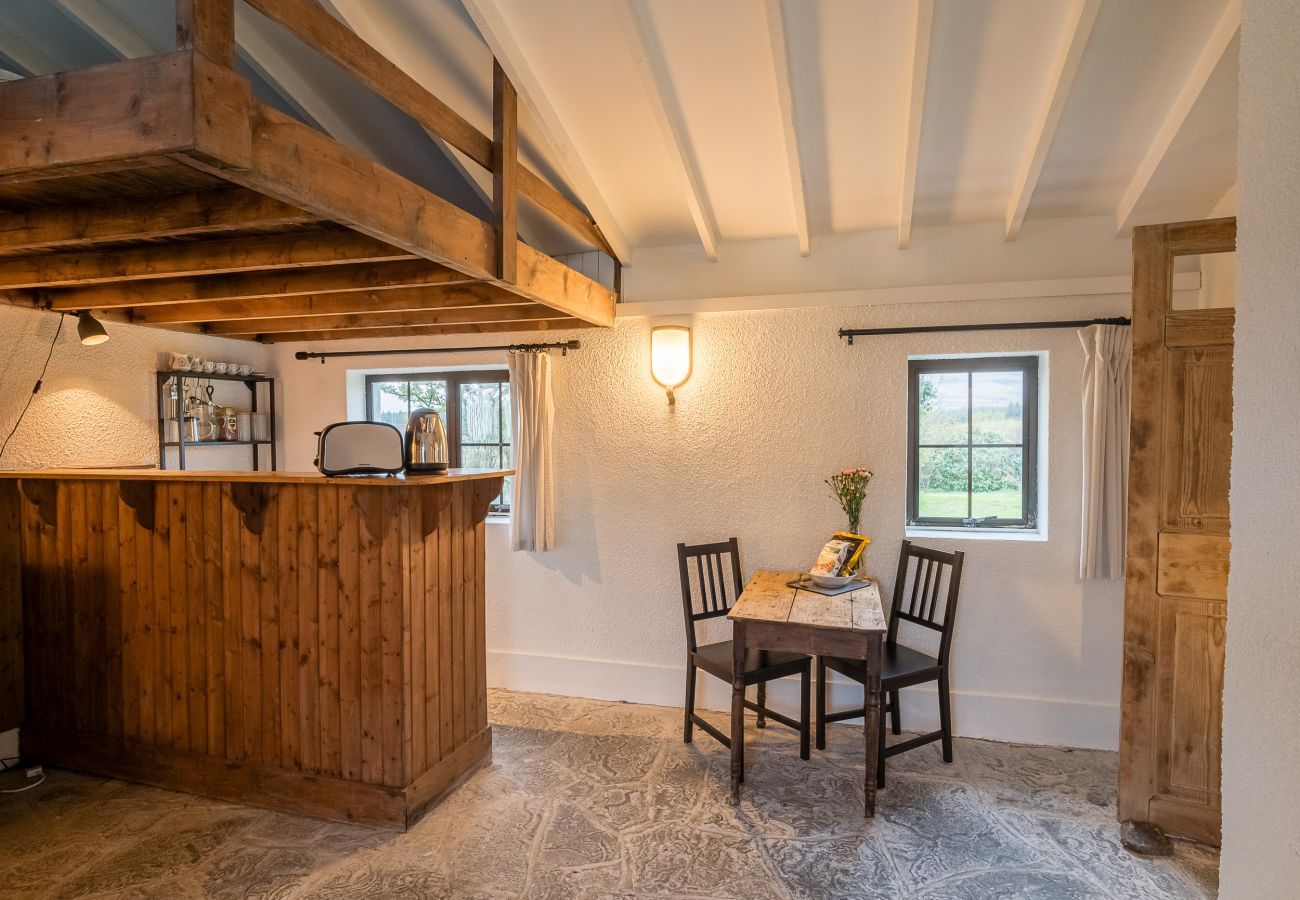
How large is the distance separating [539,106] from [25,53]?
231 cm

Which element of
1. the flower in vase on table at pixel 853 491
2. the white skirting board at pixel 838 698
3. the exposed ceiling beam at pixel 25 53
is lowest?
the white skirting board at pixel 838 698

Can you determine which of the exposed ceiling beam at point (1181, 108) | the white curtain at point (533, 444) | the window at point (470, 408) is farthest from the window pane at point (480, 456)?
the exposed ceiling beam at point (1181, 108)

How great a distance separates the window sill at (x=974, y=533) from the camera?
10.5 ft

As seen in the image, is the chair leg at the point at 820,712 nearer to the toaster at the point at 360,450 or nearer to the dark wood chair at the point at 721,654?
the dark wood chair at the point at 721,654

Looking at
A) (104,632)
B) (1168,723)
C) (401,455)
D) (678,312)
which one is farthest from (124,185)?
(1168,723)

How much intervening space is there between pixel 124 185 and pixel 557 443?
7.48ft

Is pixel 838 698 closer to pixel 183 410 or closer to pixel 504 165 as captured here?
pixel 504 165

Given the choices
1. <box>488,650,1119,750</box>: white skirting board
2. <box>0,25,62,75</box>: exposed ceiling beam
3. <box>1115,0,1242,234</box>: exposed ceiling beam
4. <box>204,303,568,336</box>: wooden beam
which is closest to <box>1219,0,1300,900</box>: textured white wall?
<box>1115,0,1242,234</box>: exposed ceiling beam

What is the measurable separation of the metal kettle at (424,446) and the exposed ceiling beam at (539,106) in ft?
4.07

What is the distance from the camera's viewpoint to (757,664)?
287 centimetres

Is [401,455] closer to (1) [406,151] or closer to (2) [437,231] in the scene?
(2) [437,231]

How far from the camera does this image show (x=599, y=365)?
12.2 feet

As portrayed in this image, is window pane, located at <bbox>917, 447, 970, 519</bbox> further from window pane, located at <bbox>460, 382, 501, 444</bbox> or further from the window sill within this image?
window pane, located at <bbox>460, 382, 501, 444</bbox>

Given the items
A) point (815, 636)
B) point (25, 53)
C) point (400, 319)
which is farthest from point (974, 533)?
point (25, 53)
